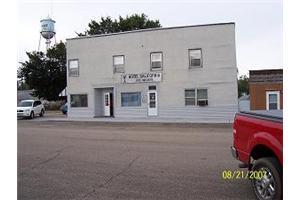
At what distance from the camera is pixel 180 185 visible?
7.12 m

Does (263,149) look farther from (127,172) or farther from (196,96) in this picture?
(196,96)

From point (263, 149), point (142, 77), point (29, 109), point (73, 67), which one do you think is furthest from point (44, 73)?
point (263, 149)

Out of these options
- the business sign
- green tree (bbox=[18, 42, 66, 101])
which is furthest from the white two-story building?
green tree (bbox=[18, 42, 66, 101])

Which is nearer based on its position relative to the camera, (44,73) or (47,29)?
(44,73)

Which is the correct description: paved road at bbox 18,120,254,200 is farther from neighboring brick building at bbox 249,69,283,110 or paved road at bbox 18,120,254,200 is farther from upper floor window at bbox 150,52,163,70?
neighboring brick building at bbox 249,69,283,110

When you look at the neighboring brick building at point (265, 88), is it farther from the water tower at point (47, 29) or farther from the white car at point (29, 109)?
the water tower at point (47, 29)

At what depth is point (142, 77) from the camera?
93.3 feet

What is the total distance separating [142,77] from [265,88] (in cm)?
963

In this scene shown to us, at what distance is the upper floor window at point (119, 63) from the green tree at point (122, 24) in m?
18.8

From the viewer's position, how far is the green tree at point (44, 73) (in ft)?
160

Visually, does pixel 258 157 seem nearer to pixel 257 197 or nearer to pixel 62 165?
→ pixel 257 197

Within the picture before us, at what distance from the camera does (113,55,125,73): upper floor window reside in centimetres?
2928
